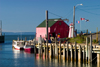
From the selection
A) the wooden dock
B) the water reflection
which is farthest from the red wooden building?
the water reflection

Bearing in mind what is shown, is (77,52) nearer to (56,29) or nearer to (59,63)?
(59,63)

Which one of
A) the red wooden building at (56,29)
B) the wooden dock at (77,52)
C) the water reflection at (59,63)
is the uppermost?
the red wooden building at (56,29)

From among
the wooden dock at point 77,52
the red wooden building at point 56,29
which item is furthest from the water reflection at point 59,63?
the red wooden building at point 56,29

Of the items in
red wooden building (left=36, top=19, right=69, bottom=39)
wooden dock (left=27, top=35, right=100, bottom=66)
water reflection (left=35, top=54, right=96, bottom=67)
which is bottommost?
water reflection (left=35, top=54, right=96, bottom=67)

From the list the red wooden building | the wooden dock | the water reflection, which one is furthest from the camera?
the red wooden building

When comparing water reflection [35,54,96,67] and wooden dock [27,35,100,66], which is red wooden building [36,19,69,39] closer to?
wooden dock [27,35,100,66]

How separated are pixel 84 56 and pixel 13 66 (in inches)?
432

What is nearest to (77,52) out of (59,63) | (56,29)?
(59,63)

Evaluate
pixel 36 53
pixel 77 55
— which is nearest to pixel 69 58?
pixel 77 55

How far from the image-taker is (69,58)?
128ft

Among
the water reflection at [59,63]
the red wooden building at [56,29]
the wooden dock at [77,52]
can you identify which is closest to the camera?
the wooden dock at [77,52]

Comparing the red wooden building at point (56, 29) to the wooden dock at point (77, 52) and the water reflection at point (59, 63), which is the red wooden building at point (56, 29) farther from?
the water reflection at point (59, 63)

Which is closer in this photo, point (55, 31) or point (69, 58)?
point (69, 58)

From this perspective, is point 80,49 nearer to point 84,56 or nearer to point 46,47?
point 84,56
